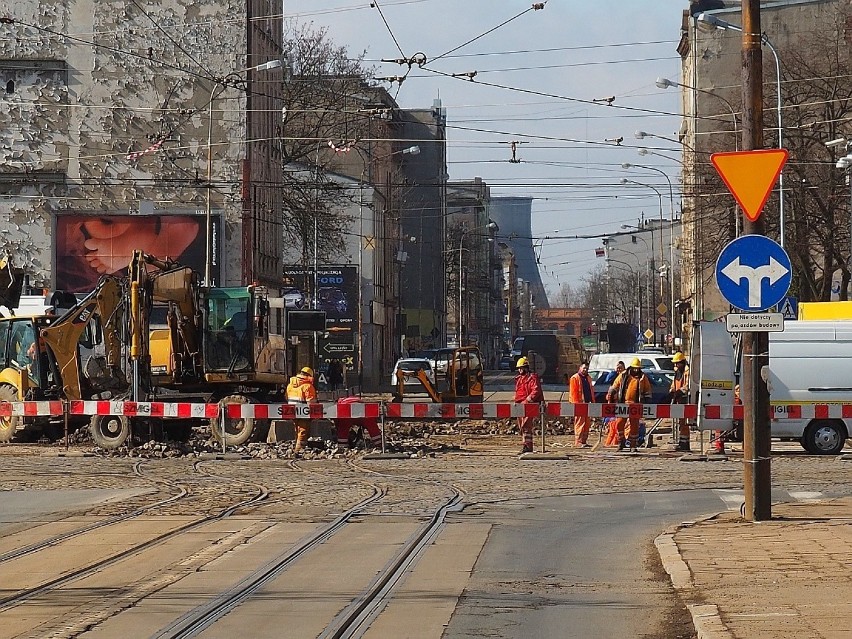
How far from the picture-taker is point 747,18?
13453 millimetres

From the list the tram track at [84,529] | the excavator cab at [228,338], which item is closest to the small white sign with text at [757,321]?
the tram track at [84,529]

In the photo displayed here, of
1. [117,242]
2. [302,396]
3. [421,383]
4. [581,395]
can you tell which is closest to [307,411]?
[302,396]

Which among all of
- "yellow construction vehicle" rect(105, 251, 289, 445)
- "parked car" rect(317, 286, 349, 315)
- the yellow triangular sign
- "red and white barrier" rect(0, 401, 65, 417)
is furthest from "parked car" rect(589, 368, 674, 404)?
"parked car" rect(317, 286, 349, 315)

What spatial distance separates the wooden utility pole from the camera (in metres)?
13.4

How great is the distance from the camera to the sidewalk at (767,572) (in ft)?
→ 26.7

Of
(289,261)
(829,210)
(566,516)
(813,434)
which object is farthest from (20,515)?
(289,261)

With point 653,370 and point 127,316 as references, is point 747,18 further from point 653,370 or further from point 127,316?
point 653,370

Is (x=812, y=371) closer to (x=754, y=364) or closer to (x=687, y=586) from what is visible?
(x=754, y=364)

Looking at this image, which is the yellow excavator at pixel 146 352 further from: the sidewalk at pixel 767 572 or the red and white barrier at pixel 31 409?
the sidewalk at pixel 767 572

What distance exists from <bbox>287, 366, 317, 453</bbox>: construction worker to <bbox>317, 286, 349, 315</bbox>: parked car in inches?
1727

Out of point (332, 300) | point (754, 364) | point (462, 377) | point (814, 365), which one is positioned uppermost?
point (332, 300)

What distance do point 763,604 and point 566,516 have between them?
6530mm

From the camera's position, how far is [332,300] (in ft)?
234

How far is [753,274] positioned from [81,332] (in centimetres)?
1750
